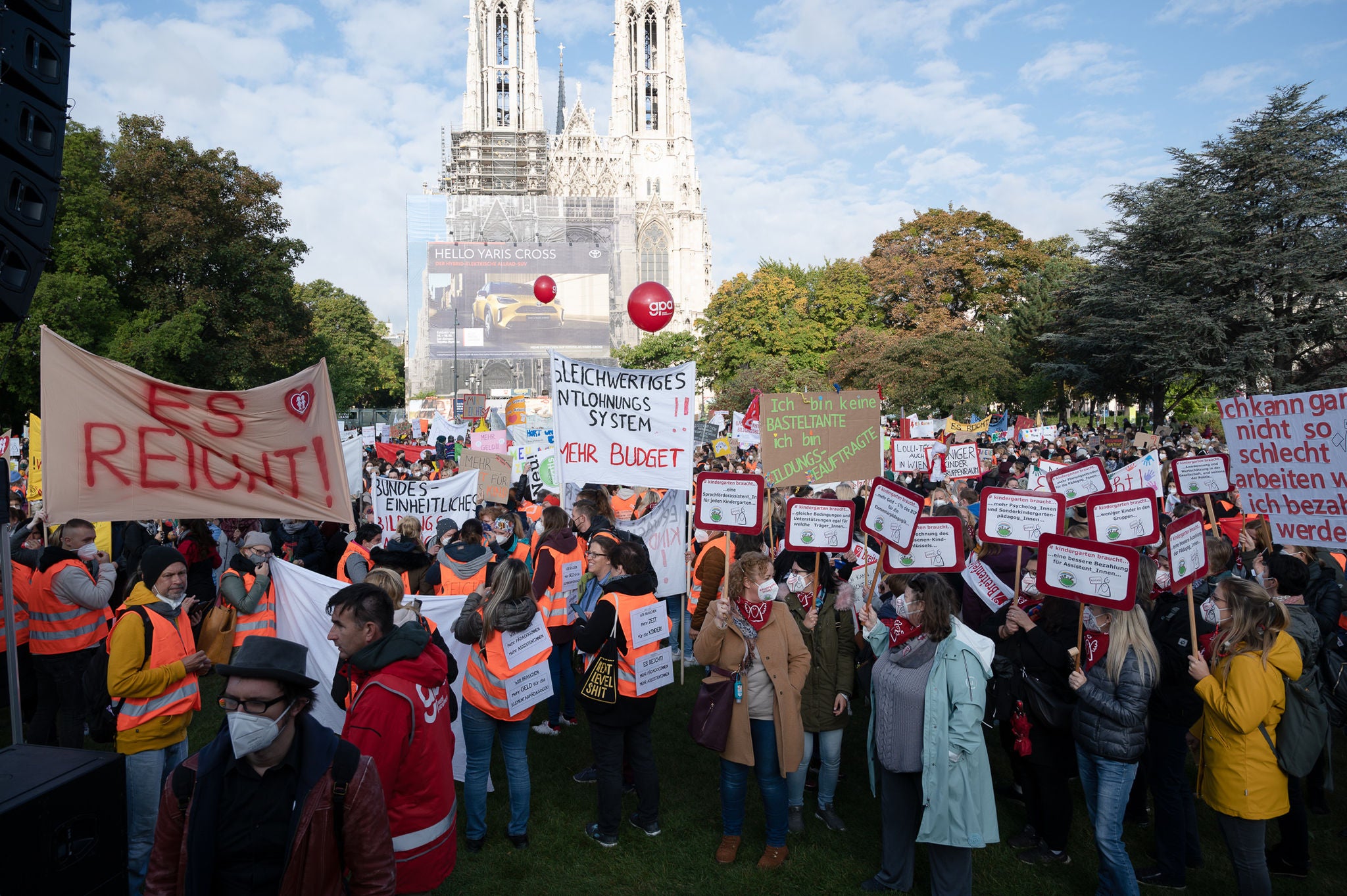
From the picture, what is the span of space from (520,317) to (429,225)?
1014 centimetres

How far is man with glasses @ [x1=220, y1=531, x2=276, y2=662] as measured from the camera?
4922 millimetres

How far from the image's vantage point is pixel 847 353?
40.4 meters

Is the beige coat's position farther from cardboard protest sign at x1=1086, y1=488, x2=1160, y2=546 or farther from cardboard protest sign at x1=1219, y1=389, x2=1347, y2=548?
cardboard protest sign at x1=1219, y1=389, x2=1347, y2=548

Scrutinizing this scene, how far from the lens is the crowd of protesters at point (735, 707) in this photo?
2.31 metres

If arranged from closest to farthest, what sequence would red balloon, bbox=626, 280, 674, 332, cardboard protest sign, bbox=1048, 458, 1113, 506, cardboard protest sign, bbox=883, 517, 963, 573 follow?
cardboard protest sign, bbox=883, 517, 963, 573
cardboard protest sign, bbox=1048, 458, 1113, 506
red balloon, bbox=626, 280, 674, 332

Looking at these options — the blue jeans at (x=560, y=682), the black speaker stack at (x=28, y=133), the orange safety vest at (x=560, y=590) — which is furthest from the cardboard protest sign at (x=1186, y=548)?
the black speaker stack at (x=28, y=133)

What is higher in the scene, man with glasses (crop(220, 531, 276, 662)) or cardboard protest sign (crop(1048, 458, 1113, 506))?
cardboard protest sign (crop(1048, 458, 1113, 506))

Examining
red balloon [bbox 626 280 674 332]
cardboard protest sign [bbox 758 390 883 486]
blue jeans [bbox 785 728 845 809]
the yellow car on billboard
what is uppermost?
the yellow car on billboard

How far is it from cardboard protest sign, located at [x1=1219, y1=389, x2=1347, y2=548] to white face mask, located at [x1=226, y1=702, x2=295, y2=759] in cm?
524

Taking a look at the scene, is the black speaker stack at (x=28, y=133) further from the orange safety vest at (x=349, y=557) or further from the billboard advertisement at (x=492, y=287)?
the billboard advertisement at (x=492, y=287)

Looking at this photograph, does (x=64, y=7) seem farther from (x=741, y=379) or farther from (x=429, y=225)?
(x=429, y=225)

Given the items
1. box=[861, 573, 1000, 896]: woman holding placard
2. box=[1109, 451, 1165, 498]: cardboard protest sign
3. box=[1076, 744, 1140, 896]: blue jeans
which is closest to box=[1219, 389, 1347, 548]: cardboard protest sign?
box=[1076, 744, 1140, 896]: blue jeans

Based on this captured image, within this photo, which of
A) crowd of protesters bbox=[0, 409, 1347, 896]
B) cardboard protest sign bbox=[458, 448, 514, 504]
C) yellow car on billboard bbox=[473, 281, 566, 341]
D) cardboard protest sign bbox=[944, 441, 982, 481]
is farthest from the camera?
yellow car on billboard bbox=[473, 281, 566, 341]

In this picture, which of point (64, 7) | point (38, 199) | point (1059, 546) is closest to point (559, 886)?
point (1059, 546)
